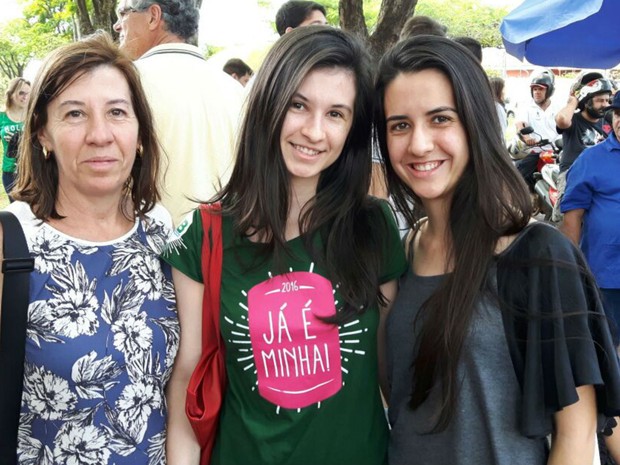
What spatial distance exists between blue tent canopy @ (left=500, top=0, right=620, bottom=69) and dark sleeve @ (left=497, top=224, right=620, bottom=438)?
3.67 m

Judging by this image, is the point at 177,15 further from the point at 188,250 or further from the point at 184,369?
the point at 184,369

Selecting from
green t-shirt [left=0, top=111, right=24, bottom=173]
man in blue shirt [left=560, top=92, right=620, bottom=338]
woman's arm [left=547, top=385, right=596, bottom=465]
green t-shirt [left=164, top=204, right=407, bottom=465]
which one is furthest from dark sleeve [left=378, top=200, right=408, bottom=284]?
green t-shirt [left=0, top=111, right=24, bottom=173]

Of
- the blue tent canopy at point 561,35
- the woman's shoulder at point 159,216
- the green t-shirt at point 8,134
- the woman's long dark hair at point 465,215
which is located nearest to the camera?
the woman's long dark hair at point 465,215

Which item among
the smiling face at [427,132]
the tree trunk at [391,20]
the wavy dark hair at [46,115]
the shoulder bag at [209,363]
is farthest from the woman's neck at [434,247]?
the tree trunk at [391,20]

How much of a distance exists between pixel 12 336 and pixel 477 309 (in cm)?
130

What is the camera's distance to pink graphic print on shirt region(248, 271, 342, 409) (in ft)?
6.73

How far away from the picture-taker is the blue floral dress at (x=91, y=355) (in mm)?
1933

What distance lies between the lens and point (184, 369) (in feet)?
7.22

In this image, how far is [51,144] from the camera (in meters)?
2.16

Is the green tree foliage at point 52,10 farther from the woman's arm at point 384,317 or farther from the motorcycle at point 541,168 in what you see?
the woman's arm at point 384,317

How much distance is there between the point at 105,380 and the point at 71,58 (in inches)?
39.5

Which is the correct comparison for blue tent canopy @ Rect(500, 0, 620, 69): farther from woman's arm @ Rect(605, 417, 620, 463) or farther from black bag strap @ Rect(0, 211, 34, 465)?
black bag strap @ Rect(0, 211, 34, 465)

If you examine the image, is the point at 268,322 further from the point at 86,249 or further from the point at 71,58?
the point at 71,58

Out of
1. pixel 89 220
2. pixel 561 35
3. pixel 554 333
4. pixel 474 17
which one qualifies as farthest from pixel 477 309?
pixel 474 17
